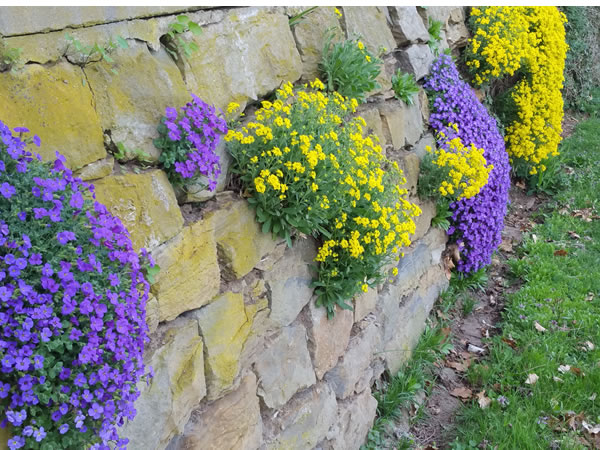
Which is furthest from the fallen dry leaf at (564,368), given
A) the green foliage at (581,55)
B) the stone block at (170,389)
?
the green foliage at (581,55)

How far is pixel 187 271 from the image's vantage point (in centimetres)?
223

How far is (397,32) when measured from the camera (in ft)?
13.7

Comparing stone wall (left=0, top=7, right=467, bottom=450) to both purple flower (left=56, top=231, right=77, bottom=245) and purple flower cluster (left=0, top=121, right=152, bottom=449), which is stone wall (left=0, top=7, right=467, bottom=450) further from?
purple flower (left=56, top=231, right=77, bottom=245)

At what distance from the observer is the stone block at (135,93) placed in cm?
201

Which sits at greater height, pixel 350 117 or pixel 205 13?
pixel 205 13

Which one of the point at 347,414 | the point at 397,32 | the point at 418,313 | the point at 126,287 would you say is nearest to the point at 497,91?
the point at 397,32

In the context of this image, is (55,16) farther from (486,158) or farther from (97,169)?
(486,158)

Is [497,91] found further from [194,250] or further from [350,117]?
[194,250]

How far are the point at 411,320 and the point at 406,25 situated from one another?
6.99 feet

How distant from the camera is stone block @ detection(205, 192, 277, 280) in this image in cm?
243

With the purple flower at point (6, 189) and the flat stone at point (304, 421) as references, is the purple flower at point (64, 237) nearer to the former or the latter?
the purple flower at point (6, 189)

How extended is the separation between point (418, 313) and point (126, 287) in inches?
113

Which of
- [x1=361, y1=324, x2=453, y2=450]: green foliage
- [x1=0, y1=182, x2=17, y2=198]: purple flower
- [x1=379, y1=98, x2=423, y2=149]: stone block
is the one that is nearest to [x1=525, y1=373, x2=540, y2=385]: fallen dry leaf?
[x1=361, y1=324, x2=453, y2=450]: green foliage

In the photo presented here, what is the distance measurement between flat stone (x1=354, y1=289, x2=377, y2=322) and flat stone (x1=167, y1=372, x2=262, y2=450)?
0.94m
